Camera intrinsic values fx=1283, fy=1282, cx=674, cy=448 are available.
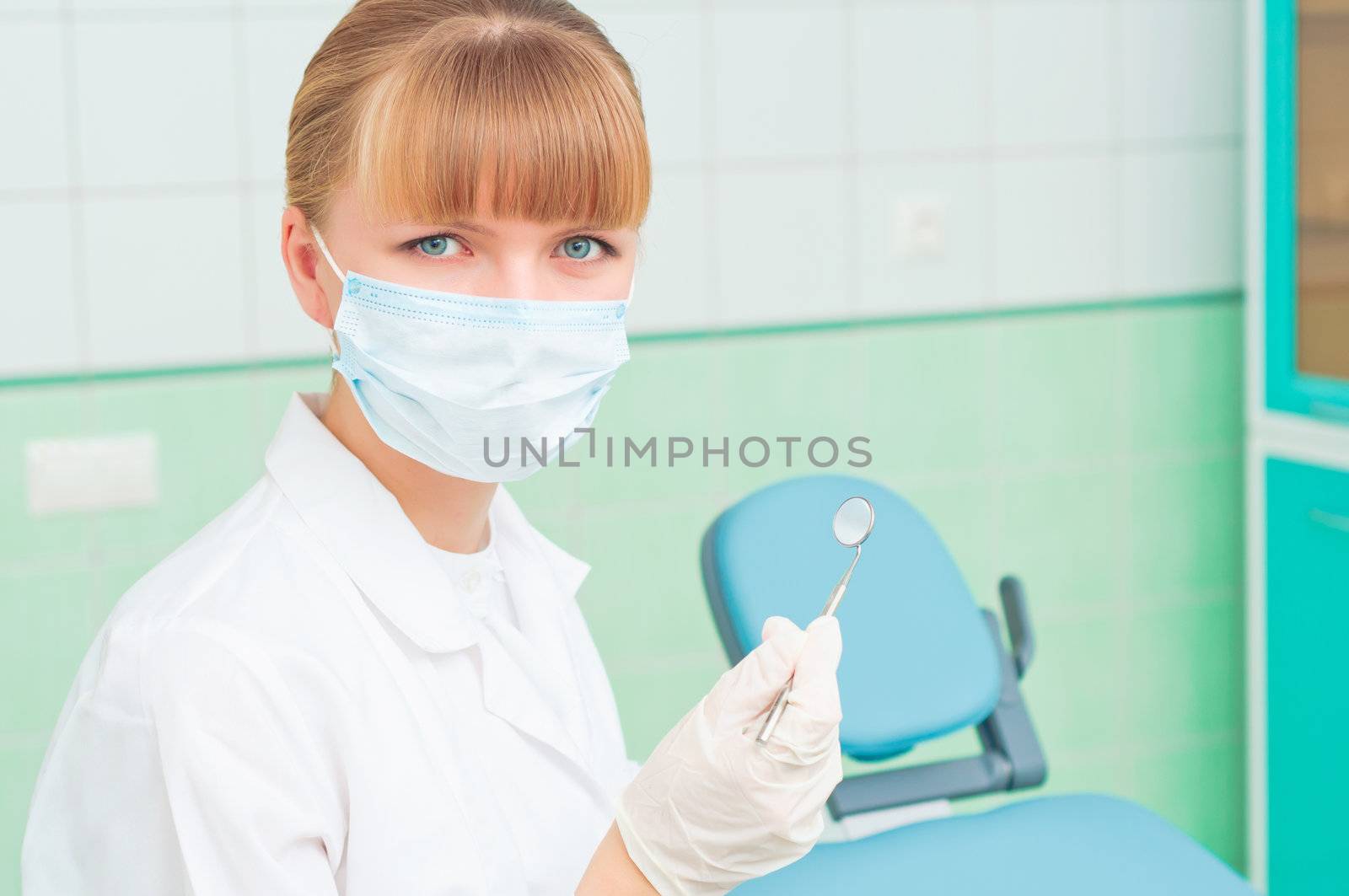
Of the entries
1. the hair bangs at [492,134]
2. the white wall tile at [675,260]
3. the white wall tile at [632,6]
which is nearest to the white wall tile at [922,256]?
the white wall tile at [675,260]

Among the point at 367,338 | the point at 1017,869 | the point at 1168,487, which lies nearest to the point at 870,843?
the point at 1017,869

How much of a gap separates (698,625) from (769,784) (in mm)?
1288

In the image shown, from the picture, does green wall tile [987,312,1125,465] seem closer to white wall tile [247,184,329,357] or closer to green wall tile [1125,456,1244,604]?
green wall tile [1125,456,1244,604]

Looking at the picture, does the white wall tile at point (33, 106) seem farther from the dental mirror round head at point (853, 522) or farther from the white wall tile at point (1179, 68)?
the white wall tile at point (1179, 68)

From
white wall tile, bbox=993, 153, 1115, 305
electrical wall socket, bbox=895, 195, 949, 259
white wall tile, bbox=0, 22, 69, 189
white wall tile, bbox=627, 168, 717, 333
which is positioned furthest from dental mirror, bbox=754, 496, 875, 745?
white wall tile, bbox=0, 22, 69, 189

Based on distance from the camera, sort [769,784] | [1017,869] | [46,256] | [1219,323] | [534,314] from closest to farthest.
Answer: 1. [769,784]
2. [534,314]
3. [1017,869]
4. [46,256]
5. [1219,323]

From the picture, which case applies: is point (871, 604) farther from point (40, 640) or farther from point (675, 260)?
point (40, 640)

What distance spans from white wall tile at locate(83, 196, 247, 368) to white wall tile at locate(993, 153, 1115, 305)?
4.07 ft

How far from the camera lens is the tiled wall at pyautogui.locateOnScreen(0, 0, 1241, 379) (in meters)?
1.85

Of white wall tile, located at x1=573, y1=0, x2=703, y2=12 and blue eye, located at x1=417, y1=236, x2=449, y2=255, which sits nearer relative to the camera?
blue eye, located at x1=417, y1=236, x2=449, y2=255

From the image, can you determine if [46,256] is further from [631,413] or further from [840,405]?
[840,405]

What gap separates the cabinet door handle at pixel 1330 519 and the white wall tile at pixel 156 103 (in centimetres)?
177

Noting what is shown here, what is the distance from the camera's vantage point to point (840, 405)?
7.07 feet

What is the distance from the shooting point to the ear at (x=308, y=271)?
1.03 m
